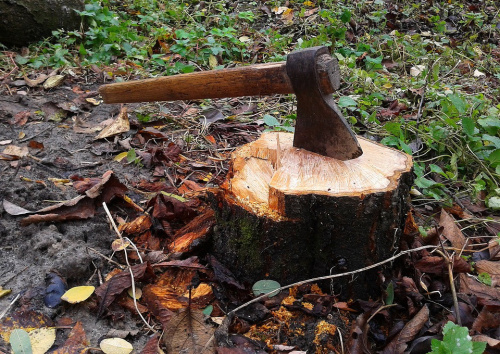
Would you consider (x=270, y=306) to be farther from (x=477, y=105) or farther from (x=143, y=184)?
(x=477, y=105)

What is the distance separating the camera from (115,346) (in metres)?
1.79

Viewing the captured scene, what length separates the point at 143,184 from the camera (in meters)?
2.77

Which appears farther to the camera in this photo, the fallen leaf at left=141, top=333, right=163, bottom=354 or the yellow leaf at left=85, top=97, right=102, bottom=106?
the yellow leaf at left=85, top=97, right=102, bottom=106

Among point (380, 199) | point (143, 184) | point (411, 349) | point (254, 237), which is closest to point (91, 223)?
point (143, 184)

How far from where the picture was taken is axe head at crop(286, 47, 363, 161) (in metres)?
2.02

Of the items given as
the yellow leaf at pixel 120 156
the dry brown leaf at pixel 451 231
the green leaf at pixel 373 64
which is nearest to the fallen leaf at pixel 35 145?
the yellow leaf at pixel 120 156

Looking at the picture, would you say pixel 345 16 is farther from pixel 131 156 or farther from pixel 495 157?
pixel 131 156

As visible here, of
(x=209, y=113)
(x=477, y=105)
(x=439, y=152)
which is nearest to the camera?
(x=439, y=152)

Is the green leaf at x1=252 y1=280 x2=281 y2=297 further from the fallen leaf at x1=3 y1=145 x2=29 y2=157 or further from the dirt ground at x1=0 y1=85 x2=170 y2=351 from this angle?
the fallen leaf at x1=3 y1=145 x2=29 y2=157

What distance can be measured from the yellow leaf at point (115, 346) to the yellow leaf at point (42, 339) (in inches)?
7.9

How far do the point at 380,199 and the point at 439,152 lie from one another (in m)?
1.54

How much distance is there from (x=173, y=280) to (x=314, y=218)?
76 cm

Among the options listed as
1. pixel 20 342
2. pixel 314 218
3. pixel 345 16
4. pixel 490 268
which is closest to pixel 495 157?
pixel 490 268

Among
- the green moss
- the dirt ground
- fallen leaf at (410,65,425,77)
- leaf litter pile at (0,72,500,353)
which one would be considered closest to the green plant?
leaf litter pile at (0,72,500,353)
